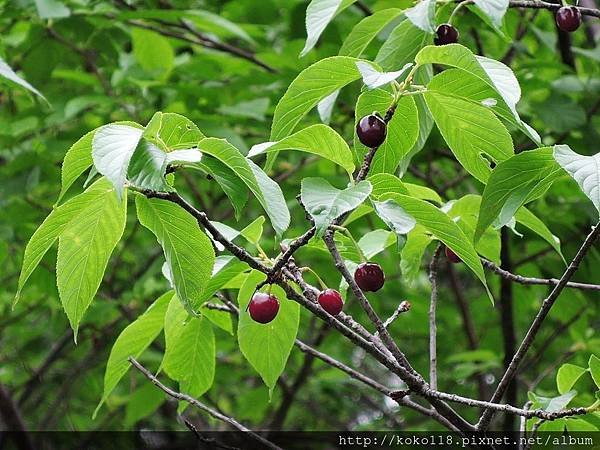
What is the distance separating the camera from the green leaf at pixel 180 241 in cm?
95

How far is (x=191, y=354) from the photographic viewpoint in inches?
53.1

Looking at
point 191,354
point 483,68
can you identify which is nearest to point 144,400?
point 191,354

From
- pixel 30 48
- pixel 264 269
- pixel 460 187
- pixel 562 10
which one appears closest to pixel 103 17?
pixel 30 48

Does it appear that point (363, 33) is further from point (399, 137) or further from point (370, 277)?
point (370, 277)

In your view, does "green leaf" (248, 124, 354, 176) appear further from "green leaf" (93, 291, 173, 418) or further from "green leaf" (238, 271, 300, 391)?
"green leaf" (93, 291, 173, 418)

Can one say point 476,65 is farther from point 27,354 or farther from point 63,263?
point 27,354

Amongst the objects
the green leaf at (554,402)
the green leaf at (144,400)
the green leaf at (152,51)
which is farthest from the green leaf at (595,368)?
the green leaf at (144,400)

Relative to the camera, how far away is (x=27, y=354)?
401 centimetres

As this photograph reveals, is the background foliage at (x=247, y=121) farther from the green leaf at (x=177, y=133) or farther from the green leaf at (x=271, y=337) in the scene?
the green leaf at (x=177, y=133)

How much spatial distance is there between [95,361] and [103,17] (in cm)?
177

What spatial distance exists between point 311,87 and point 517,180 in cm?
29

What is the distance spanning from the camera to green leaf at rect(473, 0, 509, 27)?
38.0 inches

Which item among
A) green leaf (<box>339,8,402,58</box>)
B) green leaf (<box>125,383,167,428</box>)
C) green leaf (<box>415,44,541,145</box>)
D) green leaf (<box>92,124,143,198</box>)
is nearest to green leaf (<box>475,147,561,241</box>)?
green leaf (<box>415,44,541,145</box>)

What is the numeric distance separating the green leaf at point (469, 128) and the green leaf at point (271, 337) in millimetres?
328
